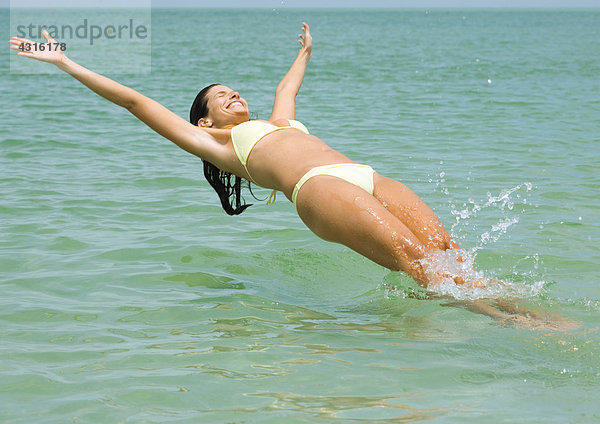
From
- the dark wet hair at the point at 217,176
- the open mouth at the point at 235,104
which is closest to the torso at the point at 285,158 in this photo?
the open mouth at the point at 235,104

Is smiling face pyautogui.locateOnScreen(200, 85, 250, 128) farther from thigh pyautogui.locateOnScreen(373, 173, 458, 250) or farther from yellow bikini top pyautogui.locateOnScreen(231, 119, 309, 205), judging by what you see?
thigh pyautogui.locateOnScreen(373, 173, 458, 250)

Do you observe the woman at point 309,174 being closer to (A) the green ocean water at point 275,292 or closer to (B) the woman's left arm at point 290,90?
(B) the woman's left arm at point 290,90

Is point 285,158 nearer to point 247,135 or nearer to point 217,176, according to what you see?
point 247,135

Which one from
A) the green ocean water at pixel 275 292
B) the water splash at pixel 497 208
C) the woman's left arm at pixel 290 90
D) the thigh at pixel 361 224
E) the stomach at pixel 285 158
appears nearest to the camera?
the green ocean water at pixel 275 292

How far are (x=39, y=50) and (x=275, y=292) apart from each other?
2354 mm

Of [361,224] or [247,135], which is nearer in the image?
[361,224]

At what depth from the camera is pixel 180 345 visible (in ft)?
14.7

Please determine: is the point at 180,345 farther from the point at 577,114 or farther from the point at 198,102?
the point at 577,114

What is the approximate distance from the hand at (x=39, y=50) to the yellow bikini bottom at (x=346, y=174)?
74.6 inches

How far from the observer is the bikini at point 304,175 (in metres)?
4.78

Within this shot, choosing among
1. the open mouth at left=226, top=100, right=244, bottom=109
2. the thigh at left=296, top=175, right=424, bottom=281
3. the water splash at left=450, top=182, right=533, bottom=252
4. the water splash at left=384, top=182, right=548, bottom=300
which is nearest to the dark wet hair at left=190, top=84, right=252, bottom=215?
the open mouth at left=226, top=100, right=244, bottom=109

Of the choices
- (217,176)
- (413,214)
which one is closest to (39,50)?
(217,176)

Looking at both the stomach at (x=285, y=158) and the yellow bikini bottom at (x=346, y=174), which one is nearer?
the yellow bikini bottom at (x=346, y=174)

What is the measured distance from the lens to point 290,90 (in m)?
6.12
